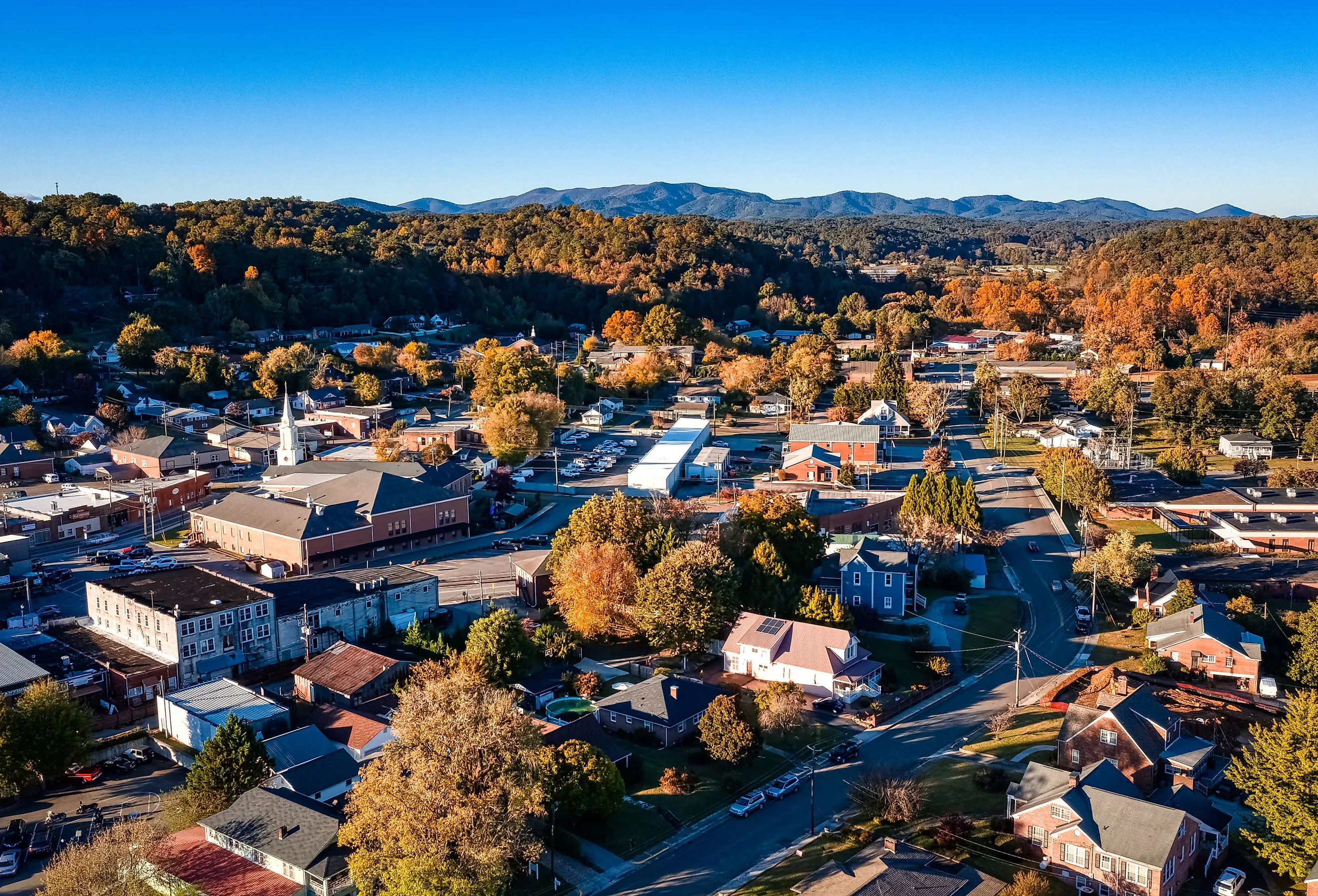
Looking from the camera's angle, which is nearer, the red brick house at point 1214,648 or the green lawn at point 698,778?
the green lawn at point 698,778

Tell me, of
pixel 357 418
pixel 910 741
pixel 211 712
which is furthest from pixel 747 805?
pixel 357 418

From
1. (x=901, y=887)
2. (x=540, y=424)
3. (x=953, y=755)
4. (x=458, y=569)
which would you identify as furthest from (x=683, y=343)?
(x=901, y=887)

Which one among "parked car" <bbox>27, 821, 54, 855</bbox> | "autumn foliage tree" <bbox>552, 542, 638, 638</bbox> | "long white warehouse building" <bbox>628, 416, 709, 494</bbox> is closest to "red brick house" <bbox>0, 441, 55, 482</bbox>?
"long white warehouse building" <bbox>628, 416, 709, 494</bbox>

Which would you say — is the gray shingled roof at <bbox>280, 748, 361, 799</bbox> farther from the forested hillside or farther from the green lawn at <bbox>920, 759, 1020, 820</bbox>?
the forested hillside

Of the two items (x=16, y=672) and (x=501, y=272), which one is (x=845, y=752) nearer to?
(x=16, y=672)

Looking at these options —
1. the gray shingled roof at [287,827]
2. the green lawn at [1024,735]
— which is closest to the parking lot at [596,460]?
the green lawn at [1024,735]

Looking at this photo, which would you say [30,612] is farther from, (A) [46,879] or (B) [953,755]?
(B) [953,755]

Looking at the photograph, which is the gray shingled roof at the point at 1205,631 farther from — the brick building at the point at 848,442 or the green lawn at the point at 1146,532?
the brick building at the point at 848,442

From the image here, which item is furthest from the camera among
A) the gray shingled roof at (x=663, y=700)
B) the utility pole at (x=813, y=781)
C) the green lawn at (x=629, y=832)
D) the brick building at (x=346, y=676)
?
the brick building at (x=346, y=676)
